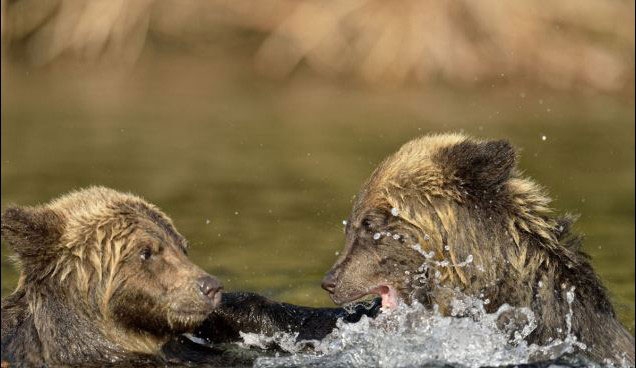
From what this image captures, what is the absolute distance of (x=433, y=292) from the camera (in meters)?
8.72

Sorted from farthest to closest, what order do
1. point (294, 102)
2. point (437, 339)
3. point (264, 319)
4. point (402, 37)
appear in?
point (402, 37) < point (294, 102) < point (264, 319) < point (437, 339)

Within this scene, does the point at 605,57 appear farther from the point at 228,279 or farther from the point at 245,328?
the point at 245,328

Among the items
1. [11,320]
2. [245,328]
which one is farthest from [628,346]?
[11,320]

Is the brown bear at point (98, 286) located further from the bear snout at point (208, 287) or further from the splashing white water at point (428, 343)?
the splashing white water at point (428, 343)

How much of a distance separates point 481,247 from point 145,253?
2122mm

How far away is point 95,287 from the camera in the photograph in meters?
8.34

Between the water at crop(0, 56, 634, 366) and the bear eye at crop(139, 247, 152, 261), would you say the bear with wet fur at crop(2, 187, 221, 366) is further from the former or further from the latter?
the water at crop(0, 56, 634, 366)

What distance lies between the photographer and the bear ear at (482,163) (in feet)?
28.1

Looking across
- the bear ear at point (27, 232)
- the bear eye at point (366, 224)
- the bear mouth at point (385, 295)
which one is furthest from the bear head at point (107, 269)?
the bear eye at point (366, 224)

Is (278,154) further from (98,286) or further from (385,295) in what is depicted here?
(98,286)

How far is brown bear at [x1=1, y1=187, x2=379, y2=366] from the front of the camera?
27.0ft

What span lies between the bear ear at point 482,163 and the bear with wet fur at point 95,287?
172 cm

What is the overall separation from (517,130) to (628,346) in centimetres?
1232

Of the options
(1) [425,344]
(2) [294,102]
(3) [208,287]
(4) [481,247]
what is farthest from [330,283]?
(2) [294,102]
